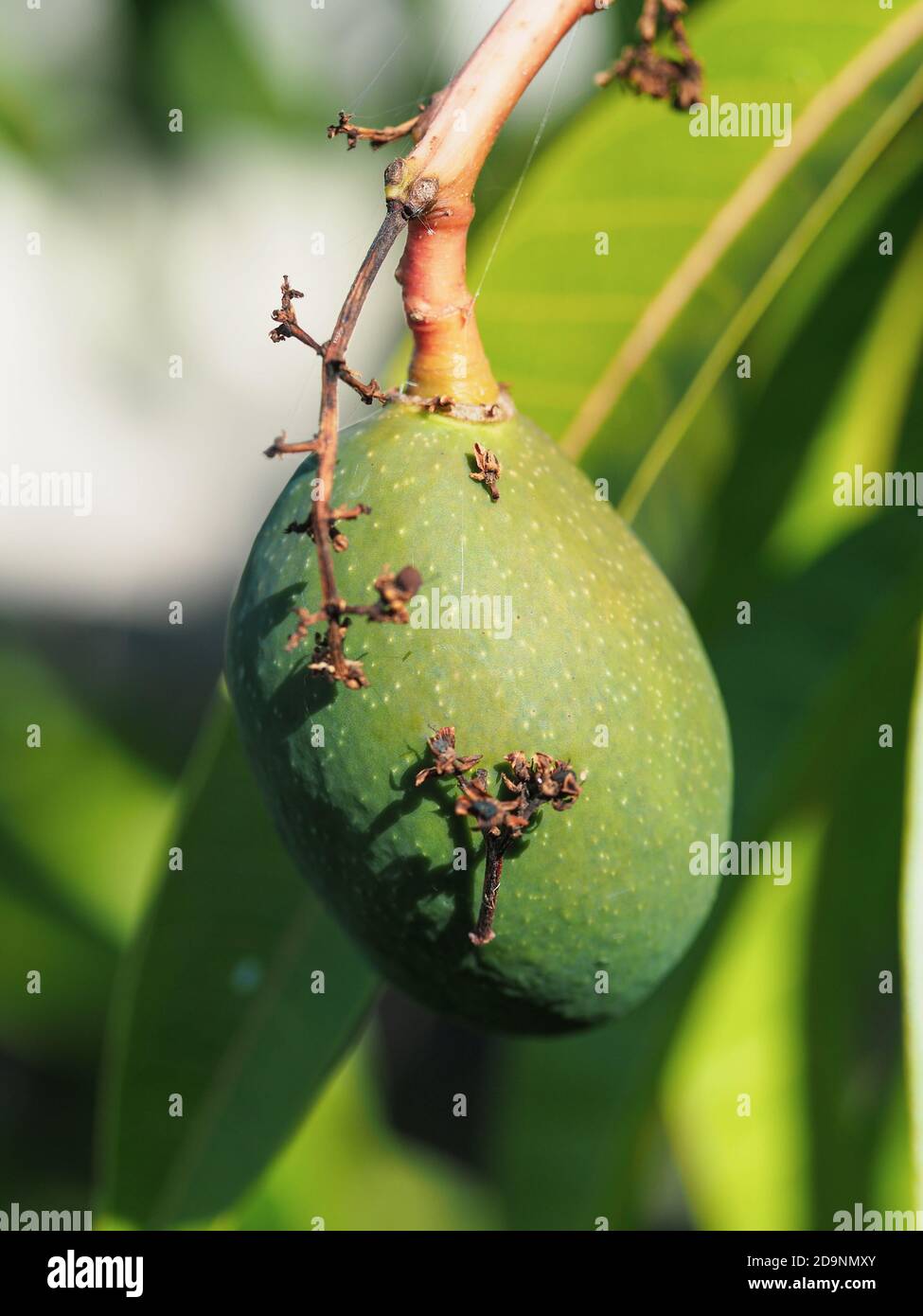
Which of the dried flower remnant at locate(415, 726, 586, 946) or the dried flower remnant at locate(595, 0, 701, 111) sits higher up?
the dried flower remnant at locate(595, 0, 701, 111)

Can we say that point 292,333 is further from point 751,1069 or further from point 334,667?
point 751,1069

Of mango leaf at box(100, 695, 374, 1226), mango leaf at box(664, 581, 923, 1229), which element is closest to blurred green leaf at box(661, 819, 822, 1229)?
mango leaf at box(664, 581, 923, 1229)

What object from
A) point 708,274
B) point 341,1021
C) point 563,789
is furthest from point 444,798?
point 708,274

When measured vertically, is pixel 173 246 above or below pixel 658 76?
above

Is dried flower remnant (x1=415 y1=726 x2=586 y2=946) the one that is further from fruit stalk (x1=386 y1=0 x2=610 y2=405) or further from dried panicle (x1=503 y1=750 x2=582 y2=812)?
fruit stalk (x1=386 y1=0 x2=610 y2=405)

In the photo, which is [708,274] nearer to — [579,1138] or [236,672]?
[236,672]

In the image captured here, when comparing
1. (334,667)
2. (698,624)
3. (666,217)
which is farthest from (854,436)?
(334,667)
